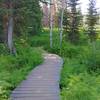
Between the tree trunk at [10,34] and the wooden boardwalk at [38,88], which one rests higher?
the tree trunk at [10,34]

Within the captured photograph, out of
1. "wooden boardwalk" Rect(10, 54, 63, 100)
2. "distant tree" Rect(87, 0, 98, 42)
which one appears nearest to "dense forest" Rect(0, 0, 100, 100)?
"distant tree" Rect(87, 0, 98, 42)

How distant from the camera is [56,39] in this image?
38.9 meters

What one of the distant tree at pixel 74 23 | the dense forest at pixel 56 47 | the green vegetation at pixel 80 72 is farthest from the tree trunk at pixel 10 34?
the distant tree at pixel 74 23

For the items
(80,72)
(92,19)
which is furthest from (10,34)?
(92,19)

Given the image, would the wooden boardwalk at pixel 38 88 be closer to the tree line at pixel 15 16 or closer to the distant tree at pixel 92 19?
the tree line at pixel 15 16

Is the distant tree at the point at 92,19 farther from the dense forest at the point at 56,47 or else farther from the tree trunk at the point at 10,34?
the tree trunk at the point at 10,34

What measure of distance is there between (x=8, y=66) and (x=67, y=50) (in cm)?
1586

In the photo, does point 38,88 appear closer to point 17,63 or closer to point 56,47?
point 17,63

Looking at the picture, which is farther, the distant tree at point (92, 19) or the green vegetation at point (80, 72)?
the distant tree at point (92, 19)

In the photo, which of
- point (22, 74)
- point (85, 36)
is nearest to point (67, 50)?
point (85, 36)

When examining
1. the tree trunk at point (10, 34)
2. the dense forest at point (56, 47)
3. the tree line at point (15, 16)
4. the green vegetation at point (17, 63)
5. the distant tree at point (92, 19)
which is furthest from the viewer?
the distant tree at point (92, 19)

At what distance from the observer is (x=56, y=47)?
107 ft

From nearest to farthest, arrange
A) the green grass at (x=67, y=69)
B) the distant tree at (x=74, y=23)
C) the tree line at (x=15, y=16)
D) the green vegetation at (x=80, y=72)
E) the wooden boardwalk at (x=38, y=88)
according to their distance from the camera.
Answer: the green vegetation at (x=80, y=72)
the green grass at (x=67, y=69)
the wooden boardwalk at (x=38, y=88)
the tree line at (x=15, y=16)
the distant tree at (x=74, y=23)

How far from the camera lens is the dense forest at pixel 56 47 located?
11.1 meters
